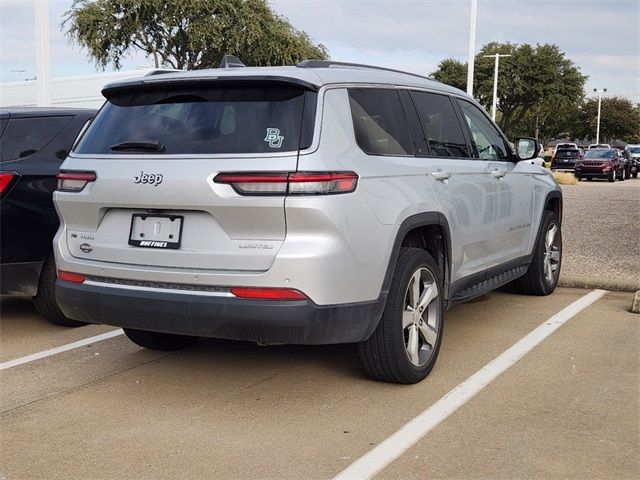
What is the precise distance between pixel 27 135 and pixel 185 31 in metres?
29.8

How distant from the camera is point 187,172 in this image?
13.3 feet

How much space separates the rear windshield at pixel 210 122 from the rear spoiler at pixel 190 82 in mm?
31

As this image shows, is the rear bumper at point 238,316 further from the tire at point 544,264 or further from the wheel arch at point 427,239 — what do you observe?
the tire at point 544,264

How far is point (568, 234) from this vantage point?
11.3 metres

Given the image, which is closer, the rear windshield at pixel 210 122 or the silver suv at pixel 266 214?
the silver suv at pixel 266 214

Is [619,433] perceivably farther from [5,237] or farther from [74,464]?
[5,237]

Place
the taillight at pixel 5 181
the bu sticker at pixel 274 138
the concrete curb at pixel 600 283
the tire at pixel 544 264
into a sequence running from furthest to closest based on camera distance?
1. the concrete curb at pixel 600 283
2. the tire at pixel 544 264
3. the taillight at pixel 5 181
4. the bu sticker at pixel 274 138

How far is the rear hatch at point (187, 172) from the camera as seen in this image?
3.93 m

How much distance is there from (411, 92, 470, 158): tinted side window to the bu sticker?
4.74 ft

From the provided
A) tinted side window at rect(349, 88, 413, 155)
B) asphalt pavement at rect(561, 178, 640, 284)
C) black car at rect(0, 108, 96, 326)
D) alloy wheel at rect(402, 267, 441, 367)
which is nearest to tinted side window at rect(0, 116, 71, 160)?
black car at rect(0, 108, 96, 326)

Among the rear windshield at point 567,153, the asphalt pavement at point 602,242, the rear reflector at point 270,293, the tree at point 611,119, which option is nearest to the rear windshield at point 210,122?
the rear reflector at point 270,293

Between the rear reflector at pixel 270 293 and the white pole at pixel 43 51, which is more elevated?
the white pole at pixel 43 51

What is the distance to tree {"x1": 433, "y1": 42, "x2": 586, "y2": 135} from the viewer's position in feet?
184

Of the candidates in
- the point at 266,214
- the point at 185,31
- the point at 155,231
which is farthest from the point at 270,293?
the point at 185,31
